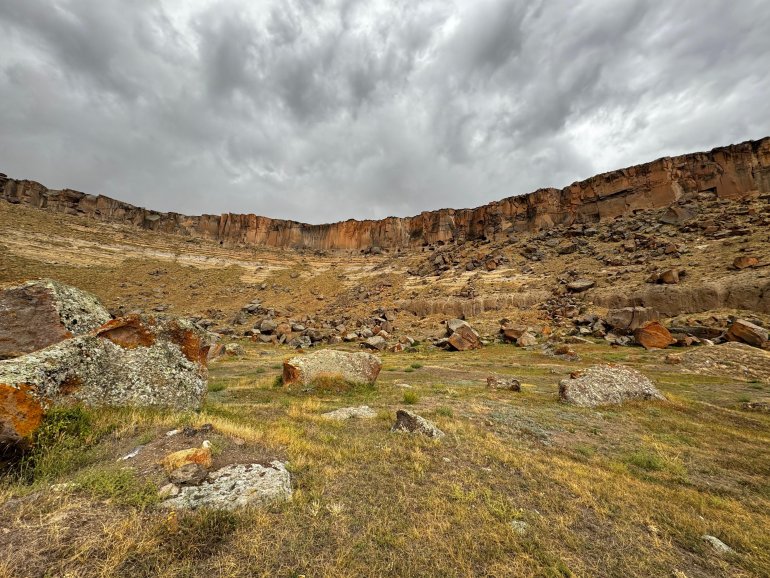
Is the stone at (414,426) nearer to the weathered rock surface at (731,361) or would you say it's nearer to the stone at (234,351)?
the weathered rock surface at (731,361)

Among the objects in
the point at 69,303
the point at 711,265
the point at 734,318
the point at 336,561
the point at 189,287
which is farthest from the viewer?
the point at 189,287

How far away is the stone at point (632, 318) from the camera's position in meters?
31.0

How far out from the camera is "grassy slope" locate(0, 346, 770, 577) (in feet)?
9.19

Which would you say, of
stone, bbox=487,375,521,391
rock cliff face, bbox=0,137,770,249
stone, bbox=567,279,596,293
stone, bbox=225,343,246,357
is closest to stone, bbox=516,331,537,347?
stone, bbox=567,279,596,293

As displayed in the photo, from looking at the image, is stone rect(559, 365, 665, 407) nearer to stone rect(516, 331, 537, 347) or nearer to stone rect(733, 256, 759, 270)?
stone rect(516, 331, 537, 347)

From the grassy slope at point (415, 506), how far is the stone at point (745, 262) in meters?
35.0

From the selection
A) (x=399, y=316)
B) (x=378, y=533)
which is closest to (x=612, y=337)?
(x=399, y=316)

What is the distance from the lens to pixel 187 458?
4023 mm

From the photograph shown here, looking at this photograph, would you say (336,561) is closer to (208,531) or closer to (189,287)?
(208,531)

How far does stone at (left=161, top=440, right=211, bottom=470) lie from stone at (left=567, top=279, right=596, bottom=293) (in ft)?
147

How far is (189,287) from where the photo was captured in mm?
54844

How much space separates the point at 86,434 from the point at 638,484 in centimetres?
891

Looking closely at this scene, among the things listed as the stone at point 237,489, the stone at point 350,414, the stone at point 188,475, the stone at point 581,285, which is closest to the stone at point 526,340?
the stone at point 581,285

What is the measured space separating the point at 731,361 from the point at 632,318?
11.8 meters
